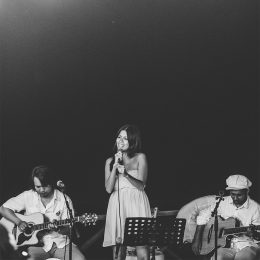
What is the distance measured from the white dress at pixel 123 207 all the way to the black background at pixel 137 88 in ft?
4.62

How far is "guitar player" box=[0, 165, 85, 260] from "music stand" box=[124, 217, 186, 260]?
903 millimetres

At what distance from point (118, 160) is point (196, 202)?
1.55 meters

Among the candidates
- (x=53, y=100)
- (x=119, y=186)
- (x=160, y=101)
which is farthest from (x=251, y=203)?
(x=53, y=100)

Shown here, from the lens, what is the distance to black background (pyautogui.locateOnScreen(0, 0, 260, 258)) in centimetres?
691

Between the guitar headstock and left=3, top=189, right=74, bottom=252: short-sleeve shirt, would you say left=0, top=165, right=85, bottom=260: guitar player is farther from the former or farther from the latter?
the guitar headstock

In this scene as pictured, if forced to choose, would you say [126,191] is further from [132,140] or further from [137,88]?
[137,88]

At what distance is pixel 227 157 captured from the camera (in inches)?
279

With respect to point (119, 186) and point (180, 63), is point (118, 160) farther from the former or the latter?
point (180, 63)

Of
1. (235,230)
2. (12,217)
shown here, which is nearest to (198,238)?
(235,230)

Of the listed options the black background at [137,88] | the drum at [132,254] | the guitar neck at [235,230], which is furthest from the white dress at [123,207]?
the black background at [137,88]

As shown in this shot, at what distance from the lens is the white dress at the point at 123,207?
5441 mm

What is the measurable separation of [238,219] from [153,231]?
125 cm

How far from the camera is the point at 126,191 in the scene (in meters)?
5.47

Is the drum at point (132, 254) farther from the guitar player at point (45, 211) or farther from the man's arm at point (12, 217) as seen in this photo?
the man's arm at point (12, 217)
